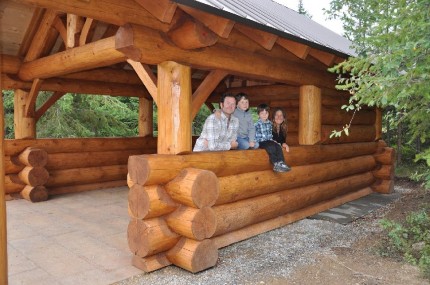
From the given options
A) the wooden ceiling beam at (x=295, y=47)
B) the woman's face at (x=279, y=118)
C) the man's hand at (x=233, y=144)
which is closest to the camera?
the wooden ceiling beam at (x=295, y=47)

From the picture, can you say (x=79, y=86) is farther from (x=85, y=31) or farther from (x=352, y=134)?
(x=352, y=134)

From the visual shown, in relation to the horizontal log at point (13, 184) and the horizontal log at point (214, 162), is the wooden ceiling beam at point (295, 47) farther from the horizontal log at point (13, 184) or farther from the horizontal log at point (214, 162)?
the horizontal log at point (13, 184)

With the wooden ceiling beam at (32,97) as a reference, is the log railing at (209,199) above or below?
below

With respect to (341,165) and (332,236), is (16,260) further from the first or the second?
(341,165)

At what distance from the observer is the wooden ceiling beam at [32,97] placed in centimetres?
762

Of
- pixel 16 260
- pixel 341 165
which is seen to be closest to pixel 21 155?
pixel 16 260

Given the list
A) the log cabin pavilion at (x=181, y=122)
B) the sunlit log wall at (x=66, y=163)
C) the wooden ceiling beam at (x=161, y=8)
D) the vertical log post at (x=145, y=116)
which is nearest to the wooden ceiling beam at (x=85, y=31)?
the log cabin pavilion at (x=181, y=122)

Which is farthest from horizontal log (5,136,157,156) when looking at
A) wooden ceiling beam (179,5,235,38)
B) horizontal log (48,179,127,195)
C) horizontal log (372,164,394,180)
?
horizontal log (372,164,394,180)

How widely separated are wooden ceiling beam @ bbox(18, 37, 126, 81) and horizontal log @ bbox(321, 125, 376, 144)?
4621 mm

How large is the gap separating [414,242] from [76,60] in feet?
19.3

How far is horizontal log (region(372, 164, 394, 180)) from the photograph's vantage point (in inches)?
379

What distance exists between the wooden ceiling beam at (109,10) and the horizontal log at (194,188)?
182 centimetres

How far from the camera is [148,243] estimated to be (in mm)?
4168

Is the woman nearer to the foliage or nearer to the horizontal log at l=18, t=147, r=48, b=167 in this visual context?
the foliage
